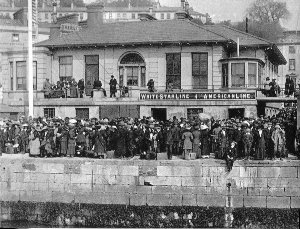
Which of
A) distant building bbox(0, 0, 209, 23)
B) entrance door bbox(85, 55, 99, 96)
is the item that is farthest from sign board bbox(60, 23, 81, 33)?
entrance door bbox(85, 55, 99, 96)

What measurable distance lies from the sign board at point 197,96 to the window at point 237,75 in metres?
3.78

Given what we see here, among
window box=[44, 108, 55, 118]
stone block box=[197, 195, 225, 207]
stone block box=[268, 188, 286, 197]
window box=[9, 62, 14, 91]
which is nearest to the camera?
stone block box=[268, 188, 286, 197]

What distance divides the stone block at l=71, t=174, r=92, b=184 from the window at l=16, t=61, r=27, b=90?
667 inches

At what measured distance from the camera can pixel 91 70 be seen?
1455 inches

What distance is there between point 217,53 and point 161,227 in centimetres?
1690

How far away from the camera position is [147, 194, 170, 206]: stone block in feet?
68.6

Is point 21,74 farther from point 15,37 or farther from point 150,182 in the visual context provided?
point 15,37

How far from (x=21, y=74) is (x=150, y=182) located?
19.2 metres

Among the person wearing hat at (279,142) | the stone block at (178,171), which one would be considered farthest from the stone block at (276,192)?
the stone block at (178,171)

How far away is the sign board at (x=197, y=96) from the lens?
30938 mm

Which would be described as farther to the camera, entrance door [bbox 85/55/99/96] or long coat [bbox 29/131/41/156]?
entrance door [bbox 85/55/99/96]

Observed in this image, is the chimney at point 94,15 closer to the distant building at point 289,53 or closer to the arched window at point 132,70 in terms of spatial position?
the arched window at point 132,70

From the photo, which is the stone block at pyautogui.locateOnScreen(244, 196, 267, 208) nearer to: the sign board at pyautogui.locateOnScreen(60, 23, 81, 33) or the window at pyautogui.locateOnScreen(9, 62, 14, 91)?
the window at pyautogui.locateOnScreen(9, 62, 14, 91)

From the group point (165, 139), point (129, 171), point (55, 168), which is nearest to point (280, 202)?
point (165, 139)
